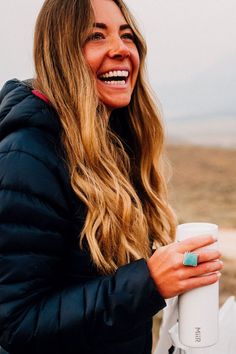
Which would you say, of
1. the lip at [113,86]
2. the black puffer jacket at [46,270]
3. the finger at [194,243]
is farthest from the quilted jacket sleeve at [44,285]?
the lip at [113,86]

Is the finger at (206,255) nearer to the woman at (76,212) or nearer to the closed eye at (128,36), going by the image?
the woman at (76,212)

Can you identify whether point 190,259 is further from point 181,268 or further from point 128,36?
point 128,36

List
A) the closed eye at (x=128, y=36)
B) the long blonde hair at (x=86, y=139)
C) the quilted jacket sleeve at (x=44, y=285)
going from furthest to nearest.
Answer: the closed eye at (x=128, y=36), the long blonde hair at (x=86, y=139), the quilted jacket sleeve at (x=44, y=285)

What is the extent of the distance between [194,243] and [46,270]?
33 cm

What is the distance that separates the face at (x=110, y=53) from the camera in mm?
1348

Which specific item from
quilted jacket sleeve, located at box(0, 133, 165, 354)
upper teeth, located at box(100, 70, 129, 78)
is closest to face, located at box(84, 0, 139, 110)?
upper teeth, located at box(100, 70, 129, 78)

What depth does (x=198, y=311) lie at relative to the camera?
115 centimetres

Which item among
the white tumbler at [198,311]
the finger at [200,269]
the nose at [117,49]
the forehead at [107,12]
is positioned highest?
the forehead at [107,12]

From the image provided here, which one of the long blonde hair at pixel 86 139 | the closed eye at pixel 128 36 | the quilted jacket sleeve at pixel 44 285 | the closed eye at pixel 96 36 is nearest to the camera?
the quilted jacket sleeve at pixel 44 285

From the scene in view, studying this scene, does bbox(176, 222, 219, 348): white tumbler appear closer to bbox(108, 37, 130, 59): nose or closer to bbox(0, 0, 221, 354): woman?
bbox(0, 0, 221, 354): woman

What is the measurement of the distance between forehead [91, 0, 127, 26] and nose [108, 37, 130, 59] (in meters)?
0.06

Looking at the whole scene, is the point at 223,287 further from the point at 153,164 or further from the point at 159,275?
the point at 159,275

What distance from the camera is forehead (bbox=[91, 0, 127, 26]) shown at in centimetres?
136

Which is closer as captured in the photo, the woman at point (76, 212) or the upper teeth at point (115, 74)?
the woman at point (76, 212)
